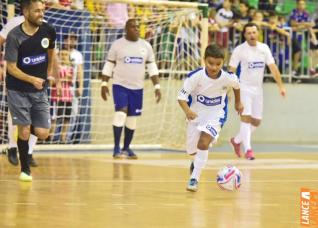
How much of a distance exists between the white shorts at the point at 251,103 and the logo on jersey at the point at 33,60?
5.84 metres

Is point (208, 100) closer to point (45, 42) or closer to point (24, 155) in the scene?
point (45, 42)

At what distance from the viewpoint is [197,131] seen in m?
12.1

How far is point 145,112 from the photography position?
22.4 metres

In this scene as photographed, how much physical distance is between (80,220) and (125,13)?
41.9 feet

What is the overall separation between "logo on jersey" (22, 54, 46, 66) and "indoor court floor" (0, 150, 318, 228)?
1.54 m

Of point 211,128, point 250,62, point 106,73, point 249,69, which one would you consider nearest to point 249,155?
point 249,69

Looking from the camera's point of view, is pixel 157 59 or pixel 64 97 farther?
pixel 157 59

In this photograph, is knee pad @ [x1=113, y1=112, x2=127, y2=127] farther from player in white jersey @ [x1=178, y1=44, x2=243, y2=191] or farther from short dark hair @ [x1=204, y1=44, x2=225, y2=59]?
short dark hair @ [x1=204, y1=44, x2=225, y2=59]

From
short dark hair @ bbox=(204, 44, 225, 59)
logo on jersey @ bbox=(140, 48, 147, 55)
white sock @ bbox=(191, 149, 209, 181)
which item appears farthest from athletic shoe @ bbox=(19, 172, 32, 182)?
logo on jersey @ bbox=(140, 48, 147, 55)

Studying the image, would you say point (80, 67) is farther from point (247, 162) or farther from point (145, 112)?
point (247, 162)

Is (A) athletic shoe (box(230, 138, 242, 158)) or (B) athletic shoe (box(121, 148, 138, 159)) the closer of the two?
(B) athletic shoe (box(121, 148, 138, 159))

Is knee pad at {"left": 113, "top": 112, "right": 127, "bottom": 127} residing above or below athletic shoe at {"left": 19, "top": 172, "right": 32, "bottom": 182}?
below

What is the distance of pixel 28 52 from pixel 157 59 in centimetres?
943

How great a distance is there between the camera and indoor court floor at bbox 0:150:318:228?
882cm
